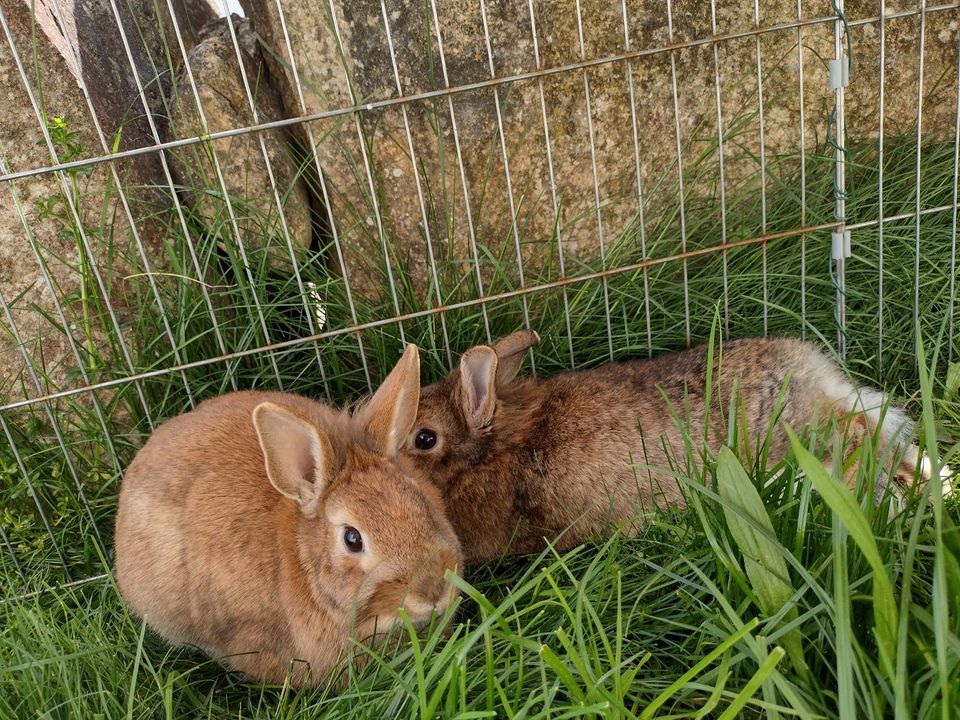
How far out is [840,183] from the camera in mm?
3188

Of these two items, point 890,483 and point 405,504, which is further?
point 405,504

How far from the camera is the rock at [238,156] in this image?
3352mm

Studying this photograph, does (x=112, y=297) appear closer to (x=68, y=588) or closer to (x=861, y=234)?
(x=68, y=588)

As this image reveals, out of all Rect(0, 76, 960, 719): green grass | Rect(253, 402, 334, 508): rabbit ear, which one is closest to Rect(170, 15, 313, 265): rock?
→ Rect(0, 76, 960, 719): green grass

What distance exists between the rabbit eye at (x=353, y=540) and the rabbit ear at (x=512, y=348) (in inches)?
39.1

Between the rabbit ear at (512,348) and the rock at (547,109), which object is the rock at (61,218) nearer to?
the rock at (547,109)

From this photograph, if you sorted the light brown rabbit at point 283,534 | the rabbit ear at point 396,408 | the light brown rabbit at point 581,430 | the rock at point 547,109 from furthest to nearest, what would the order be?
1. the rock at point 547,109
2. the light brown rabbit at point 581,430
3. the rabbit ear at point 396,408
4. the light brown rabbit at point 283,534

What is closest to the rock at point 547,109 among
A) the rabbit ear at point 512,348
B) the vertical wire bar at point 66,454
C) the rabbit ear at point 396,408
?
the rabbit ear at point 512,348

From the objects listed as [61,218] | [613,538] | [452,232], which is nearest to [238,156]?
[61,218]

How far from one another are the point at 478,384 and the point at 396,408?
22.1 inches

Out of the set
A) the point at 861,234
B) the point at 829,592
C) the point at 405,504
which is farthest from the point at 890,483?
the point at 861,234

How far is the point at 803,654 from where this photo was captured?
5.70 ft

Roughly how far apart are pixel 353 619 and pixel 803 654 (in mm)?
1098

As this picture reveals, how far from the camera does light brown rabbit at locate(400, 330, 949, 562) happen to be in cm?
279
